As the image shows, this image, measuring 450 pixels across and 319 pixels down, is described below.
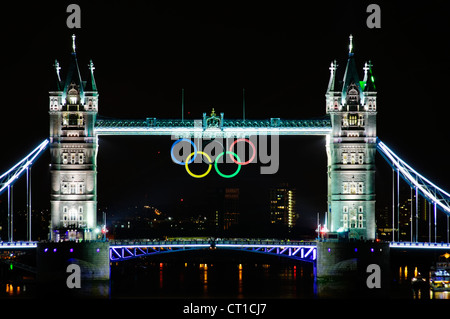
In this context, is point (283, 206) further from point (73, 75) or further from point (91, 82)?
point (73, 75)

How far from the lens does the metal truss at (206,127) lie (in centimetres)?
9850

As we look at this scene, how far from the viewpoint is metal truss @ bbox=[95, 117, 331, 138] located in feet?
323

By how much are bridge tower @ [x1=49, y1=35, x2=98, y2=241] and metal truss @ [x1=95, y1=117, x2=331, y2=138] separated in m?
1.53

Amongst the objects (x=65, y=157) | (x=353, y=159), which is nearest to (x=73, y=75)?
(x=65, y=157)

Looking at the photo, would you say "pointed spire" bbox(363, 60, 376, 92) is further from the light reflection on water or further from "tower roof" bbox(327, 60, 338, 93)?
the light reflection on water

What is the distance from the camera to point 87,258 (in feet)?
307

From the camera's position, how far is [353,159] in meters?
99.5

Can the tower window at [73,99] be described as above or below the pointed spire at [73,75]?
below

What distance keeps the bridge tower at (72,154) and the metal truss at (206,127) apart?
153 cm

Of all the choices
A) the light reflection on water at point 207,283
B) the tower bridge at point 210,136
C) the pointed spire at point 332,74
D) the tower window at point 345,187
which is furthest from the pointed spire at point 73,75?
the tower window at point 345,187

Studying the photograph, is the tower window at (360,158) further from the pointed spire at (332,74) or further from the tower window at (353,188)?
the pointed spire at (332,74)

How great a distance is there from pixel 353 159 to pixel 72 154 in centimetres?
2389
